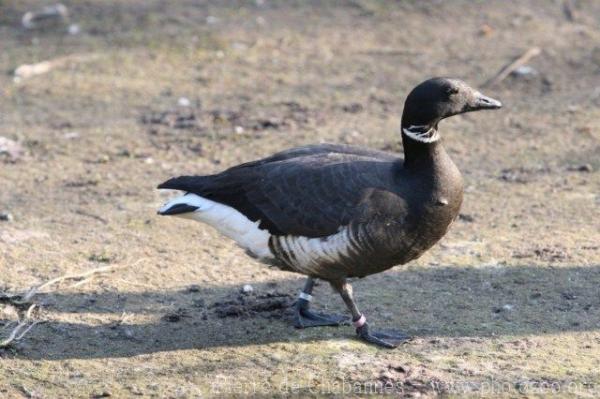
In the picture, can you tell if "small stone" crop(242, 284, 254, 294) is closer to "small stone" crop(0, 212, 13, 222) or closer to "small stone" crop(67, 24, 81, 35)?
"small stone" crop(0, 212, 13, 222)

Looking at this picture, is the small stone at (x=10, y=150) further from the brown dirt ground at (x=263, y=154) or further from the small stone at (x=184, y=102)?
the small stone at (x=184, y=102)

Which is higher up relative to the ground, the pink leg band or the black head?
the black head

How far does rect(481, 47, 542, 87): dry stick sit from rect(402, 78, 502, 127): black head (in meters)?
4.34

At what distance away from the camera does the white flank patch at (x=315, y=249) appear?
5.22 meters

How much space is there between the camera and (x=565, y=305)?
19.1ft

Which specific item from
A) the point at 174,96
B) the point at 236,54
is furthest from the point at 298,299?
the point at 236,54

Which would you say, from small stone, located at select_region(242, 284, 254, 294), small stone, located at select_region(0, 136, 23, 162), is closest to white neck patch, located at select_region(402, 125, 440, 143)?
small stone, located at select_region(242, 284, 254, 294)

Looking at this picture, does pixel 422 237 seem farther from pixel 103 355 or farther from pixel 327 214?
pixel 103 355

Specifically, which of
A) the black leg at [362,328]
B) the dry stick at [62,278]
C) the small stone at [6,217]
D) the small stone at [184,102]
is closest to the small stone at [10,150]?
the small stone at [6,217]

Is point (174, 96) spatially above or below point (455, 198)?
below

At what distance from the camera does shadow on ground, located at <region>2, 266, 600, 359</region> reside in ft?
18.0

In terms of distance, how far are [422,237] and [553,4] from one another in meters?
6.96

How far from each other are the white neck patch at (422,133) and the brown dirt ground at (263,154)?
1.04 m

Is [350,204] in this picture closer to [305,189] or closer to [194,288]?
[305,189]
